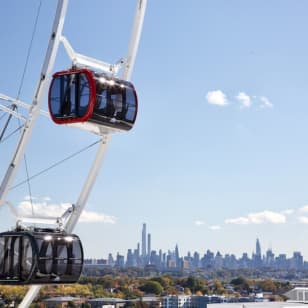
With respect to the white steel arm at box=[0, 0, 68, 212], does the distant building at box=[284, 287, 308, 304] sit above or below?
below

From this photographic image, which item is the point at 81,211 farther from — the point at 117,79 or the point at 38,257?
the point at 117,79

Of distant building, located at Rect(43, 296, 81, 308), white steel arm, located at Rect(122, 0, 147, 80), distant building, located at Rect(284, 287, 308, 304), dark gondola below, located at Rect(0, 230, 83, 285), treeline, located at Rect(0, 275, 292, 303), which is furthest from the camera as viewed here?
treeline, located at Rect(0, 275, 292, 303)

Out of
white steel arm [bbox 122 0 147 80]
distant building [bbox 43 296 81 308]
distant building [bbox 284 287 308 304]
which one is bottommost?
distant building [bbox 43 296 81 308]

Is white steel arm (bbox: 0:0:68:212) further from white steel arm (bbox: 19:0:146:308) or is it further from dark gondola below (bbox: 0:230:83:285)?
white steel arm (bbox: 19:0:146:308)

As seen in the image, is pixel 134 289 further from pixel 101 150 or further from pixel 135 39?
pixel 135 39

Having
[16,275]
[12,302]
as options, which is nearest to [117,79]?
[16,275]

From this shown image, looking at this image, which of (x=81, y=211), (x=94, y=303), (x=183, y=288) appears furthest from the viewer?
(x=183, y=288)

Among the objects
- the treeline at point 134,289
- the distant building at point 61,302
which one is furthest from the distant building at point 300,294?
the distant building at point 61,302

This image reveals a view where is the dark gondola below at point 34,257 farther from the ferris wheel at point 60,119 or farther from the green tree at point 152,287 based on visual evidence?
the green tree at point 152,287

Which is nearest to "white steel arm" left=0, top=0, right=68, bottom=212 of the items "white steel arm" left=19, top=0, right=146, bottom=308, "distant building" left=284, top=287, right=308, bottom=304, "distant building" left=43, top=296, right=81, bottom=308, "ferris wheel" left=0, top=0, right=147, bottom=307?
"ferris wheel" left=0, top=0, right=147, bottom=307
